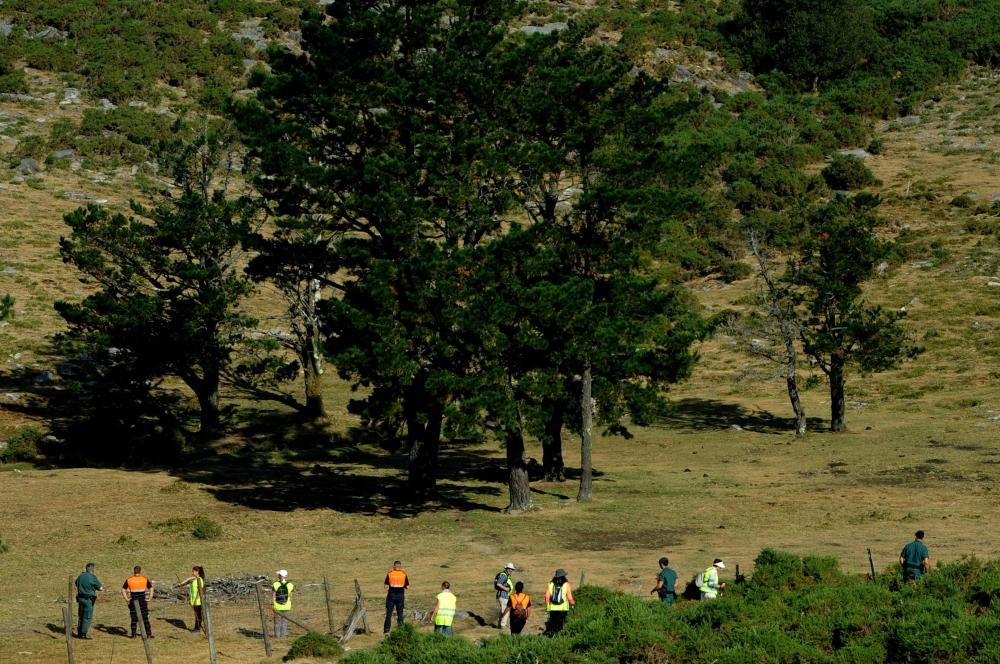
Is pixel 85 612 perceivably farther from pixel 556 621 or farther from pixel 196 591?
pixel 556 621

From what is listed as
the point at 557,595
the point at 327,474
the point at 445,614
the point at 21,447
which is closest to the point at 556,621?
the point at 557,595

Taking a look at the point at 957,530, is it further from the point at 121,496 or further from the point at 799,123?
the point at 799,123

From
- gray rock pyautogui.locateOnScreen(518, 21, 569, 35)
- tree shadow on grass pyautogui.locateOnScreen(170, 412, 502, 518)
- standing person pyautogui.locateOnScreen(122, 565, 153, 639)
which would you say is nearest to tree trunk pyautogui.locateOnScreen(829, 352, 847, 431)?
tree shadow on grass pyautogui.locateOnScreen(170, 412, 502, 518)

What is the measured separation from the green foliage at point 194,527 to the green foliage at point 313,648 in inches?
492

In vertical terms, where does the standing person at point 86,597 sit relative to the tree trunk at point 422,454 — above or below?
below

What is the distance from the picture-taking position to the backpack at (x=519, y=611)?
21312 millimetres

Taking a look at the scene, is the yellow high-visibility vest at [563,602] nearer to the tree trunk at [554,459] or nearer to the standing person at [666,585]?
→ the standing person at [666,585]

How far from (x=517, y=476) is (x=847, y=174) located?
183ft

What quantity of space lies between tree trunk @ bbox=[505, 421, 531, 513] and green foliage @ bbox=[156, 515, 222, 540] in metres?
8.64

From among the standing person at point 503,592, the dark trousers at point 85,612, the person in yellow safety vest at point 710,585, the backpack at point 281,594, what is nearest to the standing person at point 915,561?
the person in yellow safety vest at point 710,585

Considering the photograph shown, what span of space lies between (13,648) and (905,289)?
5452cm

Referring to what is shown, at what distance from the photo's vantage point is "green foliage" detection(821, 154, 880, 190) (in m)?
84.1

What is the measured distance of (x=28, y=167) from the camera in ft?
246

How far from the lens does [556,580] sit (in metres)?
21.1
